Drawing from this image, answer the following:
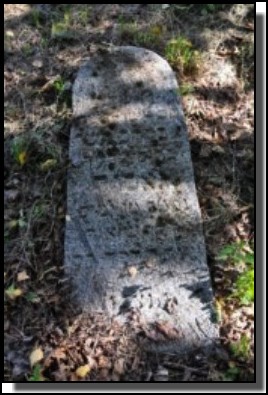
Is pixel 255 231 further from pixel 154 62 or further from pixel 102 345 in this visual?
pixel 154 62

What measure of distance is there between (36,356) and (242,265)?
149 cm

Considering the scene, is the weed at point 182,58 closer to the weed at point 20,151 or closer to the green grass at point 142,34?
the green grass at point 142,34

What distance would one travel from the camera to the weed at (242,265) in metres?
3.58

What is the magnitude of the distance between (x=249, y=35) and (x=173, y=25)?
74 centimetres

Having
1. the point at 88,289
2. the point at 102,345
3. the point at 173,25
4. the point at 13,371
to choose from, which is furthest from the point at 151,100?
the point at 13,371

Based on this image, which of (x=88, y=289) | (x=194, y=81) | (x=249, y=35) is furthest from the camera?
(x=249, y=35)

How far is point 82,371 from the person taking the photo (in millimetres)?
3301

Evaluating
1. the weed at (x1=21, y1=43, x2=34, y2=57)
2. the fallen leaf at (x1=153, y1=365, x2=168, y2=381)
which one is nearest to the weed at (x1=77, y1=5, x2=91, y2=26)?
the weed at (x1=21, y1=43, x2=34, y2=57)

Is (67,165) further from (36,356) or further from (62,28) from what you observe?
(62,28)

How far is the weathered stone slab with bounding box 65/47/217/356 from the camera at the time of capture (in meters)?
3.59

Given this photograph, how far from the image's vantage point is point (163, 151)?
433 cm

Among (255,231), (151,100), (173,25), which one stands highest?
(173,25)

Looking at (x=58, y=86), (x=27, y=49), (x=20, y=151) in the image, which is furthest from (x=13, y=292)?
(x=27, y=49)

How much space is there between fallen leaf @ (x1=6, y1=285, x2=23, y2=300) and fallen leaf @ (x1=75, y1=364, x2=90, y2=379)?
695 mm
